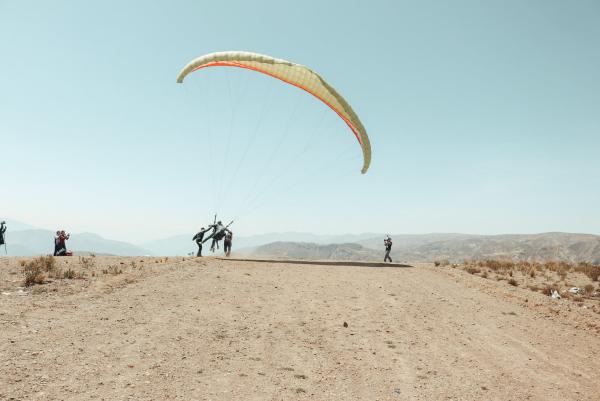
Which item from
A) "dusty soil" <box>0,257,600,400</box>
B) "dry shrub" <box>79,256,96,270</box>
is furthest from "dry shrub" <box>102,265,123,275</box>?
"dry shrub" <box>79,256,96,270</box>

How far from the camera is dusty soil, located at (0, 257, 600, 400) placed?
6.73 metres

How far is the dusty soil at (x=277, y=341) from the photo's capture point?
265 inches

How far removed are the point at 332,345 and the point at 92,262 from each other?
13.8 metres

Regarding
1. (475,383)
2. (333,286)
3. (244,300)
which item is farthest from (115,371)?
(333,286)

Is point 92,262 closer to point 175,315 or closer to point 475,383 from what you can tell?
point 175,315

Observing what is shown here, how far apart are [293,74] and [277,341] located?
1502 cm

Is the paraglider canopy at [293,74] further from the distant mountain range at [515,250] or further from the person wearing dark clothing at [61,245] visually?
the distant mountain range at [515,250]

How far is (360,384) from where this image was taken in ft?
24.1

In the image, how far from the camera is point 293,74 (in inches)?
771

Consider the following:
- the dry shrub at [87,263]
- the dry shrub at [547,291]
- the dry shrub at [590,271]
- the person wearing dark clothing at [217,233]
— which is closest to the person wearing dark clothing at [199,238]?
the person wearing dark clothing at [217,233]

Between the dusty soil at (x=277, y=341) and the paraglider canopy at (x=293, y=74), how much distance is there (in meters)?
9.93

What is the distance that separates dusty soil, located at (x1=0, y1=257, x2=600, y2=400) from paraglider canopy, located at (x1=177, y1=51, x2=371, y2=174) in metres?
9.93

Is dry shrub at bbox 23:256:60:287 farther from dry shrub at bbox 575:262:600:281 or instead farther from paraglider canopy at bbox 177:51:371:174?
dry shrub at bbox 575:262:600:281

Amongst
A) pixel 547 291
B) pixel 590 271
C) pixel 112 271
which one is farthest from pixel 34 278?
pixel 590 271
